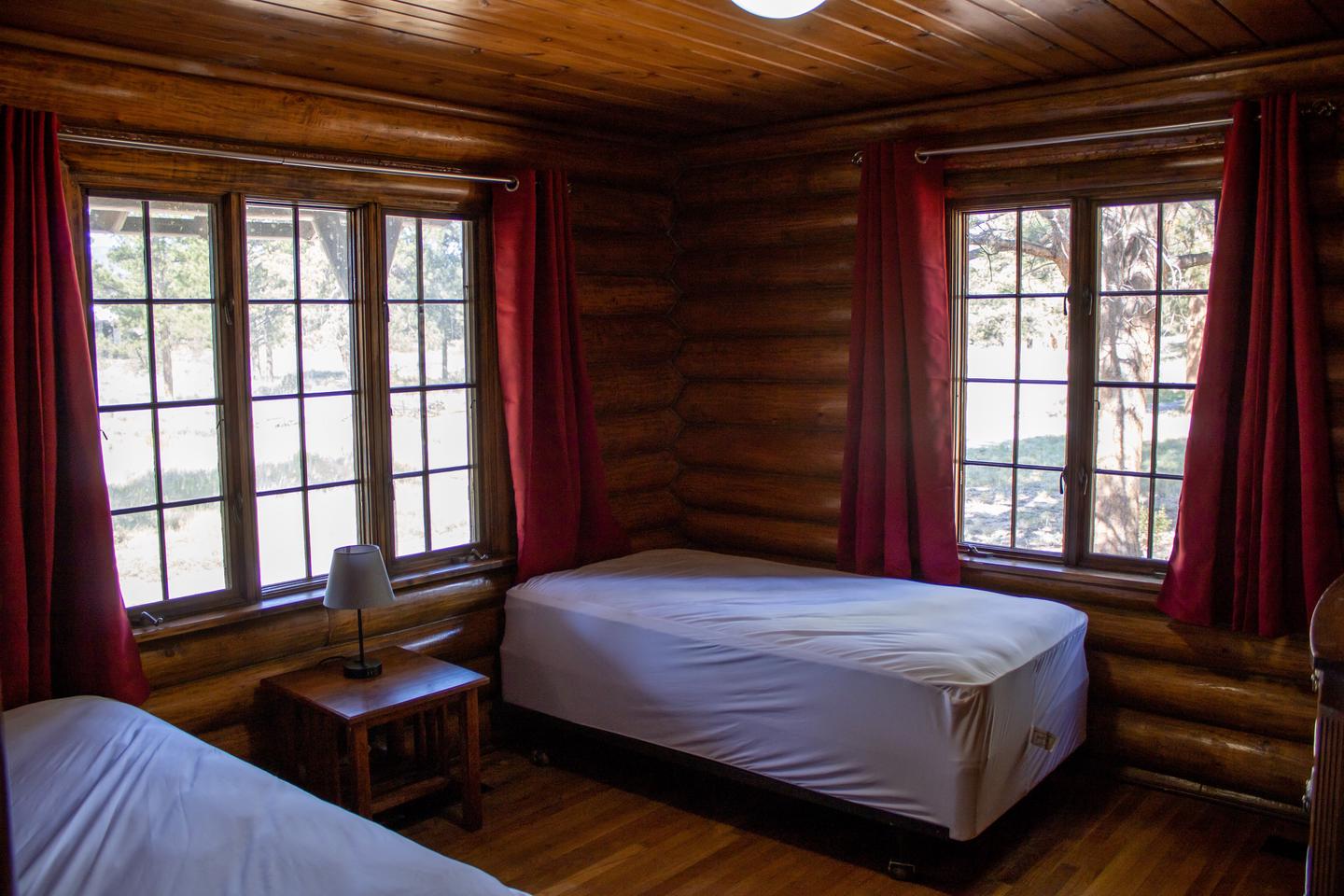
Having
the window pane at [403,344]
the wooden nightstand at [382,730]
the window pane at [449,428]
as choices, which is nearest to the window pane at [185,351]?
the window pane at [403,344]

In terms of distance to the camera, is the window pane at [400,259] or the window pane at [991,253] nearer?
the window pane at [400,259]

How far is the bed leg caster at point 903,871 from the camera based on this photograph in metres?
3.66

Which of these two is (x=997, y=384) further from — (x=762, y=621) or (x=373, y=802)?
(x=373, y=802)

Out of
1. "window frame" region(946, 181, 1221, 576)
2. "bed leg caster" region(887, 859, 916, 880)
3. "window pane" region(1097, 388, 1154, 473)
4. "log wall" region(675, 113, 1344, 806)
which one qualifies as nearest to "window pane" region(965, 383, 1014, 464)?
"window frame" region(946, 181, 1221, 576)

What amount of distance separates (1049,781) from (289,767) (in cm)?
293

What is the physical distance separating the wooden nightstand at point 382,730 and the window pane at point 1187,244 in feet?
10.0

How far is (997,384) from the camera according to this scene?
477 cm

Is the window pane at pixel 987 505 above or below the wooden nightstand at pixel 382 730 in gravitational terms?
above

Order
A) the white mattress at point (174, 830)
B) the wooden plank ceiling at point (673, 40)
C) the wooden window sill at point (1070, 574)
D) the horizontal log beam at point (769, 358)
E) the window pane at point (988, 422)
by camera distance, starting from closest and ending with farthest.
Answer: the white mattress at point (174, 830) → the wooden plank ceiling at point (673, 40) → the wooden window sill at point (1070, 574) → the window pane at point (988, 422) → the horizontal log beam at point (769, 358)

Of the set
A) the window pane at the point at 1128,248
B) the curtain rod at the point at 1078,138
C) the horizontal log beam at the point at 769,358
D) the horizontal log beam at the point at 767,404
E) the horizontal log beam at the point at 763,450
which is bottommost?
the horizontal log beam at the point at 763,450

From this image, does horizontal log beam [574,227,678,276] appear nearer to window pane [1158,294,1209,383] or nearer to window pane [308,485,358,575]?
window pane [308,485,358,575]

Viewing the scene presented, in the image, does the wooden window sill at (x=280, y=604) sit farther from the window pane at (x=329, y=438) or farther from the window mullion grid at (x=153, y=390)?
the window pane at (x=329, y=438)

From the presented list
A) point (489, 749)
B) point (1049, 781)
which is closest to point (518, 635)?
point (489, 749)

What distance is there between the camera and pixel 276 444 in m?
4.23
